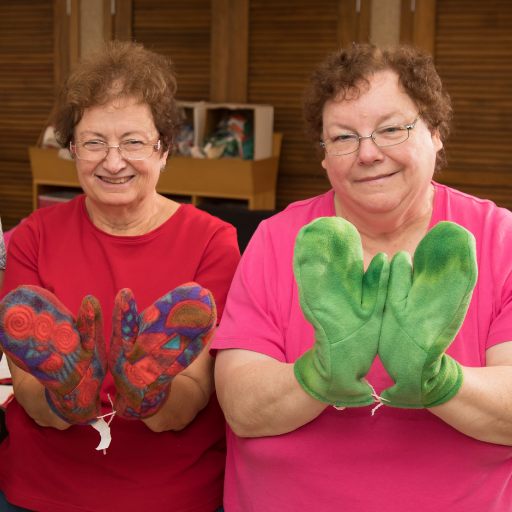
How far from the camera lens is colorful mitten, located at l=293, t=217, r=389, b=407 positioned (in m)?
0.86

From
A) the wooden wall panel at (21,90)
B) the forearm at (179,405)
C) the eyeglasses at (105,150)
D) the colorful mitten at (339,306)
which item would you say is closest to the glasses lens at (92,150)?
the eyeglasses at (105,150)

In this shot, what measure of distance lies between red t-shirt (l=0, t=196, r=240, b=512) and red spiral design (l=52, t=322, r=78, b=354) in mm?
280

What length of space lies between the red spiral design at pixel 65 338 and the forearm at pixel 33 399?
0.79ft

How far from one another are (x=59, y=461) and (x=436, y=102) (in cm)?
101

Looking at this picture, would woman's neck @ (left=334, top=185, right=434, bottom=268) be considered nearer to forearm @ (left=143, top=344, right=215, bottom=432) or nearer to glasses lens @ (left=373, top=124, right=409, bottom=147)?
glasses lens @ (left=373, top=124, right=409, bottom=147)

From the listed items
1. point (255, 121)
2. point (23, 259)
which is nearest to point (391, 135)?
point (23, 259)

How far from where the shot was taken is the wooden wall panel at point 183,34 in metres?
3.89

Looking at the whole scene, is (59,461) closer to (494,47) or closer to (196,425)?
(196,425)

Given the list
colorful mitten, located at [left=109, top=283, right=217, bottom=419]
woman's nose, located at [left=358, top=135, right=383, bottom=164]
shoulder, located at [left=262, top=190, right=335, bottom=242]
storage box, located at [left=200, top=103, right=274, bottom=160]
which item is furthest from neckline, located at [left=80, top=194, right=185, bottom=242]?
storage box, located at [left=200, top=103, right=274, bottom=160]

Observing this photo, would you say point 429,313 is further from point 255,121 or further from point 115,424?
point 255,121

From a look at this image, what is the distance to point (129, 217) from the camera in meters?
1.39

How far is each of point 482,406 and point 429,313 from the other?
201 mm

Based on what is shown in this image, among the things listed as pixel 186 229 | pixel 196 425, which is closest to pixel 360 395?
pixel 196 425

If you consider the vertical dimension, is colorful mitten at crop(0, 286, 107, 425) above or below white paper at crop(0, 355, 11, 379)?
above
